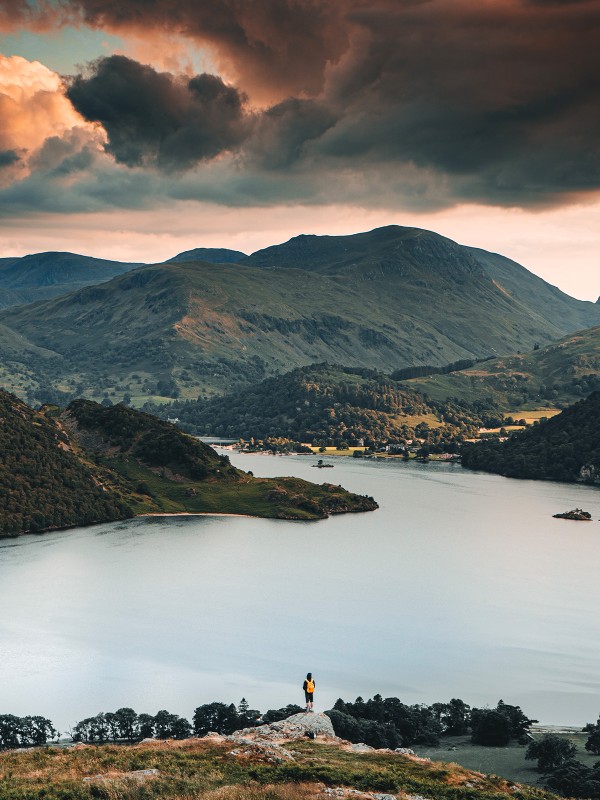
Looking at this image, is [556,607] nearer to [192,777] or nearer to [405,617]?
[405,617]

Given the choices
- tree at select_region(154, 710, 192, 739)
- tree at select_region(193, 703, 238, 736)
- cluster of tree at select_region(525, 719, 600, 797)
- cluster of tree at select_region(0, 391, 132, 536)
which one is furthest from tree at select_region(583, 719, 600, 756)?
cluster of tree at select_region(0, 391, 132, 536)

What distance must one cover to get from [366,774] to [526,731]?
1597 inches

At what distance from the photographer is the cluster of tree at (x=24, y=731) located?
78.8m

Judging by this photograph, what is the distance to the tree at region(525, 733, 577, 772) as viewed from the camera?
71750 mm

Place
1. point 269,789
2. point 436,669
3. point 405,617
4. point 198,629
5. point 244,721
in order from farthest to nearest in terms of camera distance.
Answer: point 405,617 → point 198,629 → point 436,669 → point 244,721 → point 269,789

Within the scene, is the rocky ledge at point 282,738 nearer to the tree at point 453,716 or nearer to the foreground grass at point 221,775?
the foreground grass at point 221,775

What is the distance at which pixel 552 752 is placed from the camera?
237 feet

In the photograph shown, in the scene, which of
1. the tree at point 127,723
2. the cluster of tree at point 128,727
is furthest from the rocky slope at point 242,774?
the tree at point 127,723

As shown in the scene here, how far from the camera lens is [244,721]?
271 feet

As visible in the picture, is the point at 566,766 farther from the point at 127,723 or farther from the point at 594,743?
the point at 127,723

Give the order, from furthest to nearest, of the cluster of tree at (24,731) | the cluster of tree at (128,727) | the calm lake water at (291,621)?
1. the calm lake water at (291,621)
2. the cluster of tree at (128,727)
3. the cluster of tree at (24,731)

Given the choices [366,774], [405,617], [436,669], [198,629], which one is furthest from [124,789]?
[405,617]

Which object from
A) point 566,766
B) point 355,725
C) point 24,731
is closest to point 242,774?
point 566,766

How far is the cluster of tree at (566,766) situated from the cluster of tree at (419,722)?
3.79 m
